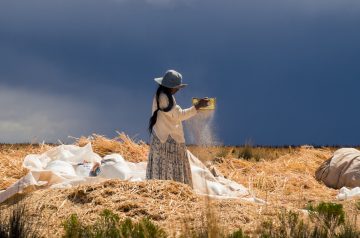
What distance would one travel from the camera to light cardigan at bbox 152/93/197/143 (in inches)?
320

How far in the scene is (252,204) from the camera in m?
Result: 6.96

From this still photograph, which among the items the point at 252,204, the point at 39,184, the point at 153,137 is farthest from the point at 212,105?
the point at 39,184

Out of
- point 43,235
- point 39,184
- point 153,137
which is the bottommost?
point 43,235

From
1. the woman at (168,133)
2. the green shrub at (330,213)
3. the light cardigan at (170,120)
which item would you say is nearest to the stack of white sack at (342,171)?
the woman at (168,133)

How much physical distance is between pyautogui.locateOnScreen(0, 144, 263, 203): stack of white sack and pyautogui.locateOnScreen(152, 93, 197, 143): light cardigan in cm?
66

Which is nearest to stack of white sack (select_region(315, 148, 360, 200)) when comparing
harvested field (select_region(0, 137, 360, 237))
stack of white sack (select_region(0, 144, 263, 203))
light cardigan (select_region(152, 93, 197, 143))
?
stack of white sack (select_region(0, 144, 263, 203))

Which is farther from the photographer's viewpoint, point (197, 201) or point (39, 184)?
point (39, 184)

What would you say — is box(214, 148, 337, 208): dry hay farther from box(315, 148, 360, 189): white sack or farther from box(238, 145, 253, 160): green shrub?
box(238, 145, 253, 160): green shrub

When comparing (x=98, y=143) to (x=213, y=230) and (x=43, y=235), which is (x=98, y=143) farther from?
(x=213, y=230)

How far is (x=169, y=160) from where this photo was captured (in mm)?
8398

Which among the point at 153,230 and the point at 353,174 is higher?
the point at 353,174

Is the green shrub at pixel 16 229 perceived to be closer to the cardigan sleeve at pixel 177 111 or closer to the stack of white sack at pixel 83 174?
the stack of white sack at pixel 83 174

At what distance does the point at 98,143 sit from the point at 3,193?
506 centimetres

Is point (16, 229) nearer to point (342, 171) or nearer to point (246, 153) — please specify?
point (342, 171)
